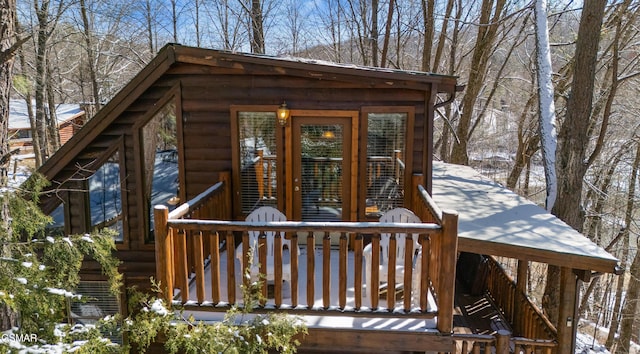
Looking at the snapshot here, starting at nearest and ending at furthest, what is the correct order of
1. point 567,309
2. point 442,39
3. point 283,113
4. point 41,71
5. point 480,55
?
point 567,309 < point 283,113 < point 480,55 < point 41,71 < point 442,39

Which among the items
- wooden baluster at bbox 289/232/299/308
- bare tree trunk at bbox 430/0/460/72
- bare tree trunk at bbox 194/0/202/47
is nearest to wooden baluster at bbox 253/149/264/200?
wooden baluster at bbox 289/232/299/308

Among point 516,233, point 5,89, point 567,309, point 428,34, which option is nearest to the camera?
point 5,89

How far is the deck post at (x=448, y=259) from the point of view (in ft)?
11.0

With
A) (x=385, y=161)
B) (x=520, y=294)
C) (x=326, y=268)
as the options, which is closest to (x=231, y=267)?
(x=326, y=268)

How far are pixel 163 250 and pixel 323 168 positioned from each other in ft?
7.86

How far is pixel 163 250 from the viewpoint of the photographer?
3.56 m

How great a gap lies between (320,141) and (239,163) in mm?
1103

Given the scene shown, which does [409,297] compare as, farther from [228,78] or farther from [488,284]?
[488,284]

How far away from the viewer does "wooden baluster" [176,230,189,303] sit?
363 cm

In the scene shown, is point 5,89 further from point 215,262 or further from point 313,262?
point 313,262

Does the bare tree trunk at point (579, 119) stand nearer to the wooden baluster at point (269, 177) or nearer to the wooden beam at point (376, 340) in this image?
the wooden beam at point (376, 340)

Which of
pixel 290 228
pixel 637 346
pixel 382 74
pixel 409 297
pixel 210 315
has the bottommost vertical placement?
pixel 637 346

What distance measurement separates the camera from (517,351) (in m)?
4.19

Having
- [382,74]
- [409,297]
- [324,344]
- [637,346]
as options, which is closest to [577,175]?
[382,74]
